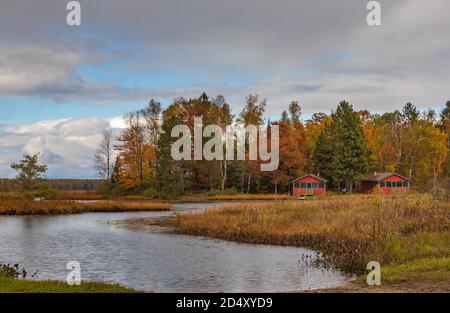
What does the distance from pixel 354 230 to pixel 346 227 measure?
135cm

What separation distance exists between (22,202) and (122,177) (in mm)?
28142

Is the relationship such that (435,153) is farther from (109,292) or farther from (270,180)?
(109,292)

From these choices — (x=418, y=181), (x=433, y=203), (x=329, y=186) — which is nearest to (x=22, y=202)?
(x=433, y=203)

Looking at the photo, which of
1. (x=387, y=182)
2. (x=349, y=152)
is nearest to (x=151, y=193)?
(x=349, y=152)

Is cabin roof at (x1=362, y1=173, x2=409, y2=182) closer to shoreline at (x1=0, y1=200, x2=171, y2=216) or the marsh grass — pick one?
the marsh grass

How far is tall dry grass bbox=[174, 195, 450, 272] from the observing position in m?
18.9

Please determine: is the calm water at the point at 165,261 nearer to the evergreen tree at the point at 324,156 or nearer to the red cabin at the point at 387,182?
the evergreen tree at the point at 324,156

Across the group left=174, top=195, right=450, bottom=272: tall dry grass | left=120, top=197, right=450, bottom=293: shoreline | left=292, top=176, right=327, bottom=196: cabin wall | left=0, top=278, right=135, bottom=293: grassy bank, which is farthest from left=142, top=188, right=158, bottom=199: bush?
left=0, top=278, right=135, bottom=293: grassy bank

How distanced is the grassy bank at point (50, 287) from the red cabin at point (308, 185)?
62161 millimetres

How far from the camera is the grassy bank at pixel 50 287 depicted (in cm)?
1277

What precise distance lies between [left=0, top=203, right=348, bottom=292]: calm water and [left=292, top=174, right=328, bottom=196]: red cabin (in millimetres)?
44691

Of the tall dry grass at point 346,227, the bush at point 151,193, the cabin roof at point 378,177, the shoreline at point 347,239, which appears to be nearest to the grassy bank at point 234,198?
the bush at point 151,193

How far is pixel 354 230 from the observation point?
23.6 meters
